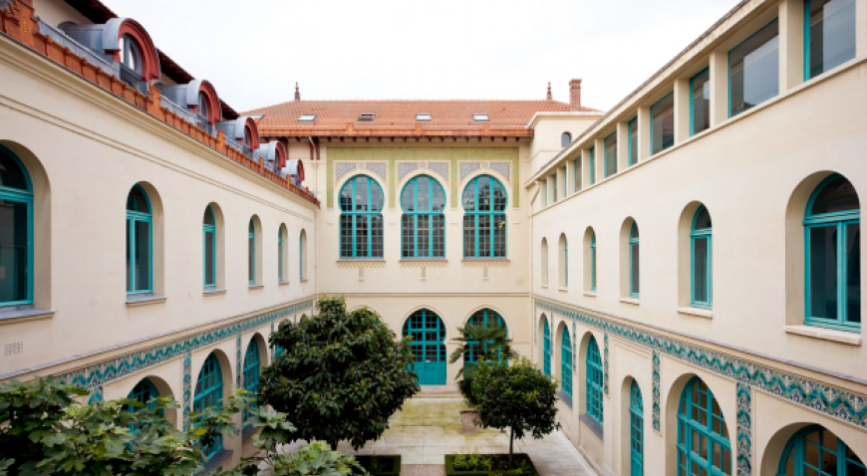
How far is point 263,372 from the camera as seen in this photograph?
11.0m

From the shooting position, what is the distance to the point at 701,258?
26.8 ft

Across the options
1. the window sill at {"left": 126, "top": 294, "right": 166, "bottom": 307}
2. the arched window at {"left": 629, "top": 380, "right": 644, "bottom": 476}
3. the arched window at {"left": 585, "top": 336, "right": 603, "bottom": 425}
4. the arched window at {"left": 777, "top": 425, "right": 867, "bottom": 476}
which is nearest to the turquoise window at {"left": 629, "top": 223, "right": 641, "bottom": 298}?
the arched window at {"left": 629, "top": 380, "right": 644, "bottom": 476}

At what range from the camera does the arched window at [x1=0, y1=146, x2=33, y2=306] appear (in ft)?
18.7

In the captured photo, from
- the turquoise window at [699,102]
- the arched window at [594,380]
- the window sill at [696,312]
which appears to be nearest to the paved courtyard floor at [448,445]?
the arched window at [594,380]

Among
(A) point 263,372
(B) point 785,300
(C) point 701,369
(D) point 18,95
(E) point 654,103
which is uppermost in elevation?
(E) point 654,103

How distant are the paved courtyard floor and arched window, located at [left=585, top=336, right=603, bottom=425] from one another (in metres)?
1.32

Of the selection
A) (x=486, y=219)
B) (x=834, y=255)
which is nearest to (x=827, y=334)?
(x=834, y=255)

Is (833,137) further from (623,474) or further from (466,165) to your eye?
(466,165)

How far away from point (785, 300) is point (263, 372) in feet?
32.3

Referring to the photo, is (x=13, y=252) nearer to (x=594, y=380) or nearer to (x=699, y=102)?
(x=699, y=102)

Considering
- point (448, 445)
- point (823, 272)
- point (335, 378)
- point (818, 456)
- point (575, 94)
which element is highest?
point (575, 94)

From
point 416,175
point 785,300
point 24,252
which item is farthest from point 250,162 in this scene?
point 785,300

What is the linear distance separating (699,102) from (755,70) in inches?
52.3

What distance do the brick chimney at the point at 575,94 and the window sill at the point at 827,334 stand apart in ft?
54.4
